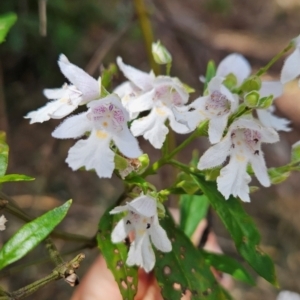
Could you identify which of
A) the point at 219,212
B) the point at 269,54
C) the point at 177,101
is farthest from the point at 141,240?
the point at 269,54

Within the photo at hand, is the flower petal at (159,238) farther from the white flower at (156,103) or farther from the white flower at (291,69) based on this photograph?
the white flower at (291,69)

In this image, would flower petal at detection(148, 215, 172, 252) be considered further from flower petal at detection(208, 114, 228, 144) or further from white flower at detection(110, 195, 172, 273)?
flower petal at detection(208, 114, 228, 144)

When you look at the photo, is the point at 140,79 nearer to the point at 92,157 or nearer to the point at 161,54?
the point at 161,54

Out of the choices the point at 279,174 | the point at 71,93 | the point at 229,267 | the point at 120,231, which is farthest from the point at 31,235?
the point at 229,267

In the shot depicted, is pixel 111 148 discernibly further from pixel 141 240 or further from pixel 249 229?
pixel 249 229

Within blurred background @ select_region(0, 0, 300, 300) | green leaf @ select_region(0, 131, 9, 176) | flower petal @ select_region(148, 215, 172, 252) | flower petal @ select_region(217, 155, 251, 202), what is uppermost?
Answer: flower petal @ select_region(217, 155, 251, 202)

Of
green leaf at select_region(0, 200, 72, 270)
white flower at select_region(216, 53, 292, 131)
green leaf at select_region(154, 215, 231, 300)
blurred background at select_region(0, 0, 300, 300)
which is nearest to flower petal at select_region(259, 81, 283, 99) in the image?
white flower at select_region(216, 53, 292, 131)

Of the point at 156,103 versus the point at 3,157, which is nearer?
the point at 3,157
